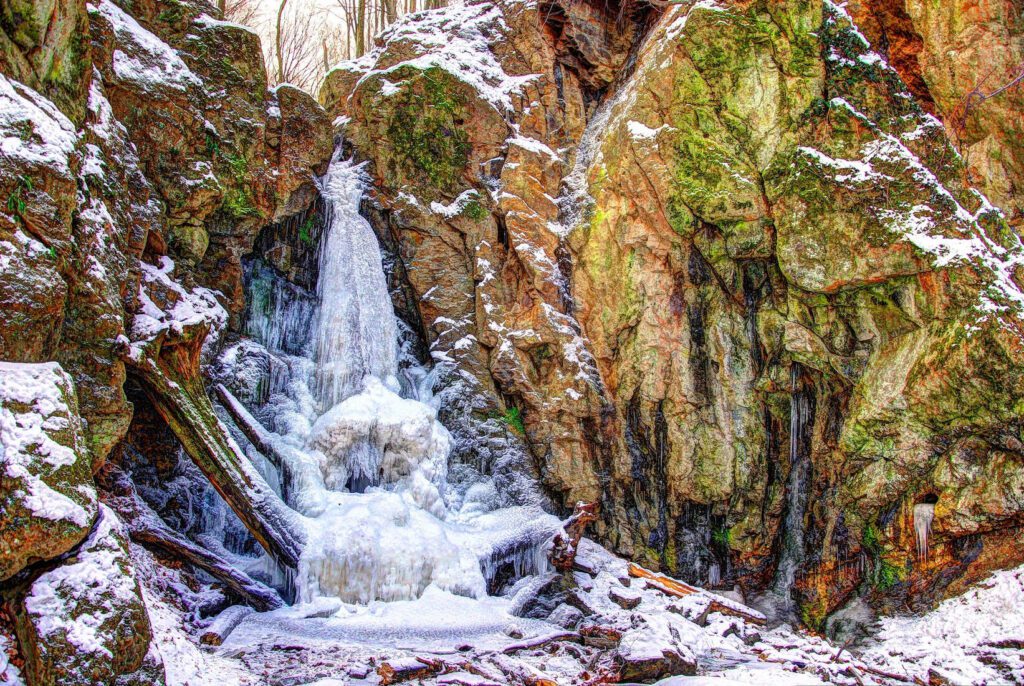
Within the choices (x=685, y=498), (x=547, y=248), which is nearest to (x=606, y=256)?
(x=547, y=248)

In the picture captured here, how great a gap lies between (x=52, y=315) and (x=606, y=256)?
25.3ft

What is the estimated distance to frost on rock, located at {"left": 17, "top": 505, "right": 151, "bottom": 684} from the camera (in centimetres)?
410

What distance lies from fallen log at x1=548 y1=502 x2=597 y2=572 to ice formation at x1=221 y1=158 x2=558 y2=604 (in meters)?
0.29

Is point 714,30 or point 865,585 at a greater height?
point 714,30

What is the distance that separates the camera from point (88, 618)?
4.35m

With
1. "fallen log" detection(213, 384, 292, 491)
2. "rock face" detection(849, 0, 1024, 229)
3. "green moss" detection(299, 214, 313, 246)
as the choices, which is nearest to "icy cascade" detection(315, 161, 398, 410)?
"green moss" detection(299, 214, 313, 246)

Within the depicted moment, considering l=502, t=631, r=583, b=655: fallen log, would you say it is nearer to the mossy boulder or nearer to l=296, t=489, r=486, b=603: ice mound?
l=296, t=489, r=486, b=603: ice mound

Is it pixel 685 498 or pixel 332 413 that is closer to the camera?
pixel 332 413

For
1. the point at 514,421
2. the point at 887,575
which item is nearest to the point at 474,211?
the point at 514,421

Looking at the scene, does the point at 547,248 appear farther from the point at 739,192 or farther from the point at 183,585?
the point at 183,585

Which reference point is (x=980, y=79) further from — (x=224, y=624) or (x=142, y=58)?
(x=224, y=624)

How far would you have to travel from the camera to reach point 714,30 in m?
9.89

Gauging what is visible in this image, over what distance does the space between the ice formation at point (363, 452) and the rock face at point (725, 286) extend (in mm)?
825

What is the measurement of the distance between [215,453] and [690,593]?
21.7ft
